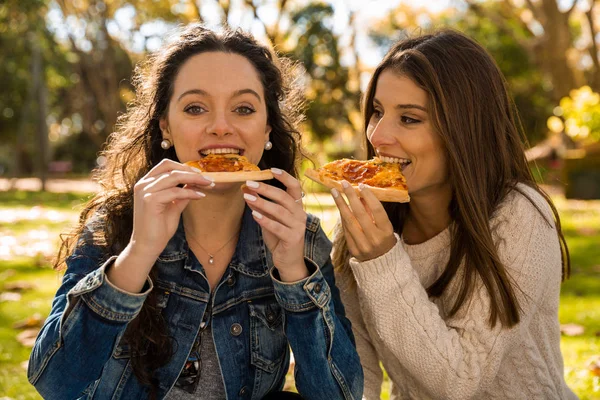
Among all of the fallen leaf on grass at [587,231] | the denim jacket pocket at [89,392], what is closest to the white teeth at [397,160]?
the denim jacket pocket at [89,392]

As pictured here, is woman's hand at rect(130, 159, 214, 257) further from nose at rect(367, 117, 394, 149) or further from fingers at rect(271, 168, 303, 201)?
nose at rect(367, 117, 394, 149)

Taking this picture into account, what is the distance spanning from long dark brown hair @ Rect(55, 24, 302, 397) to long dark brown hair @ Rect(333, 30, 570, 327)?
2.06 ft

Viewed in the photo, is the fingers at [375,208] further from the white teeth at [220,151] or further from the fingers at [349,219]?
the white teeth at [220,151]

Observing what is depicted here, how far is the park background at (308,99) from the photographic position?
19.9 ft

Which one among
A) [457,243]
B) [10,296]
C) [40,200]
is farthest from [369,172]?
[40,200]

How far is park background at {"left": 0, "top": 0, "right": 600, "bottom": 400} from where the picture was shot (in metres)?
6.05

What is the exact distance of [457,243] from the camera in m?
3.37

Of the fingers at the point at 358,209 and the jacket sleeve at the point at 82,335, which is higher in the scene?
the fingers at the point at 358,209

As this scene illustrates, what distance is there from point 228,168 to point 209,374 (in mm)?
960

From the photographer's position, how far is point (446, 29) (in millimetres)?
3629

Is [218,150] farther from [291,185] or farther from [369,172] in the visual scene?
[369,172]

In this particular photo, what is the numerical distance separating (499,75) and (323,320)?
64.7 inches

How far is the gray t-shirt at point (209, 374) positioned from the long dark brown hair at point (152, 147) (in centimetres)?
19

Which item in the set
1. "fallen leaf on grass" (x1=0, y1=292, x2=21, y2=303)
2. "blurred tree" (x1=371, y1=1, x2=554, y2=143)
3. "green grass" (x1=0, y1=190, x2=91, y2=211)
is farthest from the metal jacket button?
→ "blurred tree" (x1=371, y1=1, x2=554, y2=143)
